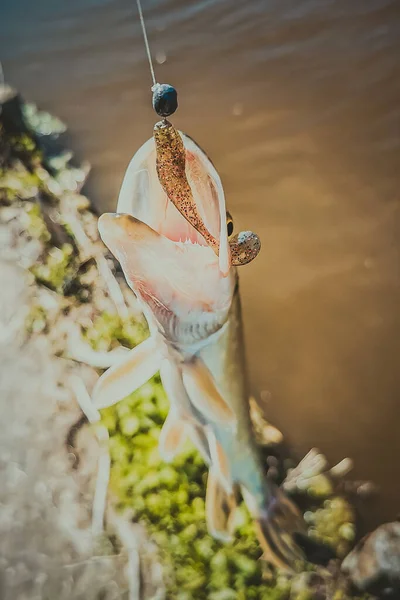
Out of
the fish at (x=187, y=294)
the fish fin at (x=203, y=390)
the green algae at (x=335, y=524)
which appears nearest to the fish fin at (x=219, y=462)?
the fish at (x=187, y=294)

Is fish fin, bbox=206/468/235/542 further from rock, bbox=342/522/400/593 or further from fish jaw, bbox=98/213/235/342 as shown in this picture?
fish jaw, bbox=98/213/235/342

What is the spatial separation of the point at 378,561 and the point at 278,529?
0.75 ft

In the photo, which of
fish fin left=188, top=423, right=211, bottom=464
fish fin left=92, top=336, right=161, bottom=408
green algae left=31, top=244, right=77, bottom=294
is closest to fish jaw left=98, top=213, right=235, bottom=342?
fish fin left=92, top=336, right=161, bottom=408

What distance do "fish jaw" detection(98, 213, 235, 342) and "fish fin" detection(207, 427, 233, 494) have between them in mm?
323

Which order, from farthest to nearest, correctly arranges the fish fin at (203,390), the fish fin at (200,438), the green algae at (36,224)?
the green algae at (36,224), the fish fin at (200,438), the fish fin at (203,390)

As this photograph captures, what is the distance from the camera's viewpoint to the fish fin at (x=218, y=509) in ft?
3.87

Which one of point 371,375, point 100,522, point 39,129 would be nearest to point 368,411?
point 371,375

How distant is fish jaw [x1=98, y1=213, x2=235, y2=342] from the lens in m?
0.64

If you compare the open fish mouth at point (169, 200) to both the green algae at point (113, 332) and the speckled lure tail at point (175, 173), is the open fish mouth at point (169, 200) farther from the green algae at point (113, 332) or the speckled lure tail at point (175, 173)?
the green algae at point (113, 332)

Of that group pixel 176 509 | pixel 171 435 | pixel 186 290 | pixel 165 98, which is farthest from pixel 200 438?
pixel 165 98

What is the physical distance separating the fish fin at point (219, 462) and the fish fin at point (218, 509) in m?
0.01

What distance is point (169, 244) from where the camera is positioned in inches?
27.3

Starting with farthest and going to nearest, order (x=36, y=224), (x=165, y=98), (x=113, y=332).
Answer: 1. (x=36, y=224)
2. (x=113, y=332)
3. (x=165, y=98)

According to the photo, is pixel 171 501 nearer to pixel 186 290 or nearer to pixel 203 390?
pixel 203 390
